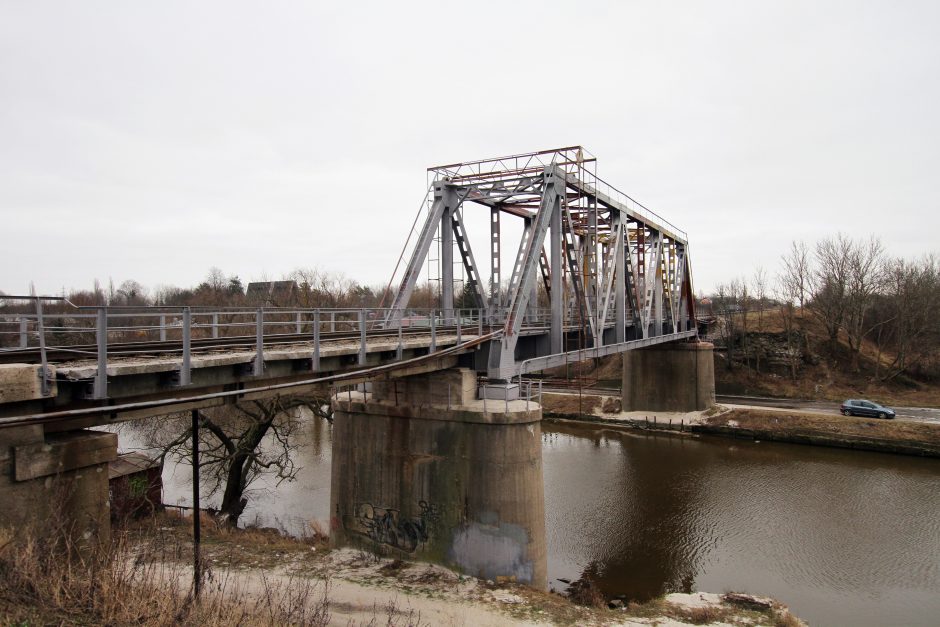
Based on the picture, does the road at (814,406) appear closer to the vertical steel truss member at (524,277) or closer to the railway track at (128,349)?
the vertical steel truss member at (524,277)

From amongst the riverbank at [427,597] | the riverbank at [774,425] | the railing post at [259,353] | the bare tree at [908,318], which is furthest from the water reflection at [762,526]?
the bare tree at [908,318]

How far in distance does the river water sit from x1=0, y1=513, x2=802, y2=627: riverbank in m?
2.59

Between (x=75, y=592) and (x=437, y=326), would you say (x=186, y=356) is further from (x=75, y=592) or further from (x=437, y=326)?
(x=437, y=326)

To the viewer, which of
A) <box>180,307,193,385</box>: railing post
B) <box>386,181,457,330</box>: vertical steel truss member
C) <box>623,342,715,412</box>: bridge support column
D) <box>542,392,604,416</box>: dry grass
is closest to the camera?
A: <box>180,307,193,385</box>: railing post

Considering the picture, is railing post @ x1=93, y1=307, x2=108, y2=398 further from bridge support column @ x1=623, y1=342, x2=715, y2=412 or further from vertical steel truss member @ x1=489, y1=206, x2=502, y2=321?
bridge support column @ x1=623, y1=342, x2=715, y2=412

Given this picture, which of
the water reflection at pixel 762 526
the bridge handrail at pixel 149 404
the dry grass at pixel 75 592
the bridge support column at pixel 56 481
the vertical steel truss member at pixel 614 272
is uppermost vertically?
the vertical steel truss member at pixel 614 272

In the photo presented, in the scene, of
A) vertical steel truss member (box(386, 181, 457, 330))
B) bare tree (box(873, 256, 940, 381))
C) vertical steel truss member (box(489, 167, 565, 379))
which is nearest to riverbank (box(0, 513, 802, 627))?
vertical steel truss member (box(489, 167, 565, 379))

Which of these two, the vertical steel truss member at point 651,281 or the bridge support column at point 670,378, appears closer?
the vertical steel truss member at point 651,281

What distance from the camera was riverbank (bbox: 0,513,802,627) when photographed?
6363 mm

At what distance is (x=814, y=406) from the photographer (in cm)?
3916

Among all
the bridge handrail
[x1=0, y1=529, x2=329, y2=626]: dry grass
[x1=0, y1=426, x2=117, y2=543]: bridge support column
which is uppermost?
the bridge handrail

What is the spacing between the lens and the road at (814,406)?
34.7 meters

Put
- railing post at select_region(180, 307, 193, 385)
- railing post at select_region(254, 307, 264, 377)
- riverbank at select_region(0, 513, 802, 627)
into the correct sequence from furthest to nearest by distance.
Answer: railing post at select_region(254, 307, 264, 377), railing post at select_region(180, 307, 193, 385), riverbank at select_region(0, 513, 802, 627)

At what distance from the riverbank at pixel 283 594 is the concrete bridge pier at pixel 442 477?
62cm
